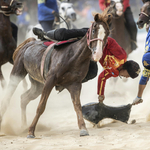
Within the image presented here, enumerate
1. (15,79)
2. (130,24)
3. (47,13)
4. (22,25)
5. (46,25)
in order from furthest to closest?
(22,25) < (46,25) < (47,13) < (130,24) < (15,79)

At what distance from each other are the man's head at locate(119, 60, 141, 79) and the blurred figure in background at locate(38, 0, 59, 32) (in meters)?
3.70

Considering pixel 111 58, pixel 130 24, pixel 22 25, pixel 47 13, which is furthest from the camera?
pixel 22 25

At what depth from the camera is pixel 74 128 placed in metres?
4.72

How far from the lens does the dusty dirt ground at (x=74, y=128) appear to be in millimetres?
3289

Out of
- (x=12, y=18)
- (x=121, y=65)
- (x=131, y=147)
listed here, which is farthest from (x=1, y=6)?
(x=12, y=18)

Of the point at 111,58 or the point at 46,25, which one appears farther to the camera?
the point at 46,25

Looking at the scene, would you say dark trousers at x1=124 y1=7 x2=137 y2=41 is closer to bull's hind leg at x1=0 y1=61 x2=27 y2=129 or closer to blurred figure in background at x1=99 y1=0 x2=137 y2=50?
blurred figure in background at x1=99 y1=0 x2=137 y2=50

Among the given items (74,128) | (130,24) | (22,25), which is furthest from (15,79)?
(22,25)

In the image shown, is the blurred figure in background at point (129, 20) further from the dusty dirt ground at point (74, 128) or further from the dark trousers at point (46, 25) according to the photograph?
the dark trousers at point (46, 25)

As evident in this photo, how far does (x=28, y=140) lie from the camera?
3.73 m

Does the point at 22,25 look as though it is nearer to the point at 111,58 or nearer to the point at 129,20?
the point at 129,20

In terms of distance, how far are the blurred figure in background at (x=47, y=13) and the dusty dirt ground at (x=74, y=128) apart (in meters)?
2.04

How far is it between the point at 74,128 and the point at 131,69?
1.34 metres

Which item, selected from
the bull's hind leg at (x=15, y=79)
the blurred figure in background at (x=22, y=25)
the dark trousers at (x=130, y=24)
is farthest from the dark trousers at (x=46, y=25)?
the blurred figure in background at (x=22, y=25)
